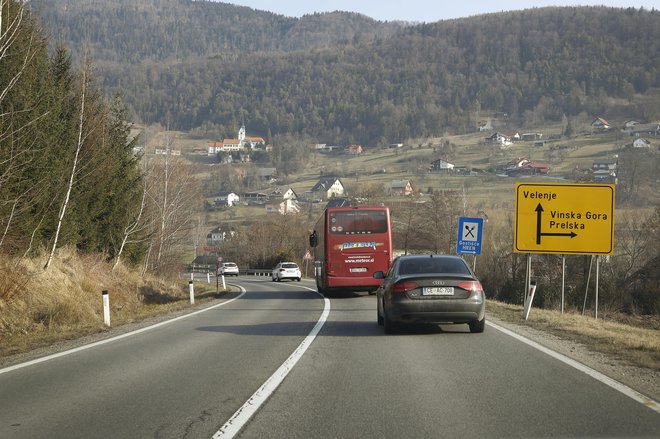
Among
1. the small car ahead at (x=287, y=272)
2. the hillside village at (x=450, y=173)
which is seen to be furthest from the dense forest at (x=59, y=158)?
the hillside village at (x=450, y=173)

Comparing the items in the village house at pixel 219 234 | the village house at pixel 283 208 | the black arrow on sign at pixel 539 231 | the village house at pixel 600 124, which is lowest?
the village house at pixel 219 234

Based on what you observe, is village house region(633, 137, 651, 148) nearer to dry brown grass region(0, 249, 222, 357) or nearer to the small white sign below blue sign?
the small white sign below blue sign

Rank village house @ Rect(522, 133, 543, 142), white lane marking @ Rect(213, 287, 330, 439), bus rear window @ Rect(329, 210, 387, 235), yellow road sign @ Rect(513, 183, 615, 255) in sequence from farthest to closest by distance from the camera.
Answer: village house @ Rect(522, 133, 543, 142), bus rear window @ Rect(329, 210, 387, 235), yellow road sign @ Rect(513, 183, 615, 255), white lane marking @ Rect(213, 287, 330, 439)

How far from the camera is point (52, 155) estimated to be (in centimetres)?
2484

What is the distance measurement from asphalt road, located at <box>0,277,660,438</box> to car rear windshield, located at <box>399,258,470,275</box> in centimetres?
140

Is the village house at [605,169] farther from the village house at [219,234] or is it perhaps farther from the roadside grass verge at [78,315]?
the roadside grass verge at [78,315]

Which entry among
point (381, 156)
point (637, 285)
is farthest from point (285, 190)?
point (637, 285)

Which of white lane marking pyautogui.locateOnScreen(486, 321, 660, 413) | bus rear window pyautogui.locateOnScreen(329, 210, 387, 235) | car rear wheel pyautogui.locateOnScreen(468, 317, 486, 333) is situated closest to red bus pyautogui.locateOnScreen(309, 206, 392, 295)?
bus rear window pyautogui.locateOnScreen(329, 210, 387, 235)

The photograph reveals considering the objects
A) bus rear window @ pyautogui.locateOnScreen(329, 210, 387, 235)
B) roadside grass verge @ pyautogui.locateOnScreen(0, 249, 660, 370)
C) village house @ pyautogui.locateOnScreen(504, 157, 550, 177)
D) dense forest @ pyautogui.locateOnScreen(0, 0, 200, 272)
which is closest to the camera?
roadside grass verge @ pyautogui.locateOnScreen(0, 249, 660, 370)

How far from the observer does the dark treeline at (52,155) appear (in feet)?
68.5

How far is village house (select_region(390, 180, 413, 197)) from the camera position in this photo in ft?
351

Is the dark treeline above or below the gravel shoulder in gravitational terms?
above

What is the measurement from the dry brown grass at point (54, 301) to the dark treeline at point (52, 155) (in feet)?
2.93

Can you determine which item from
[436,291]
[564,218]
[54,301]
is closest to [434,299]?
[436,291]
